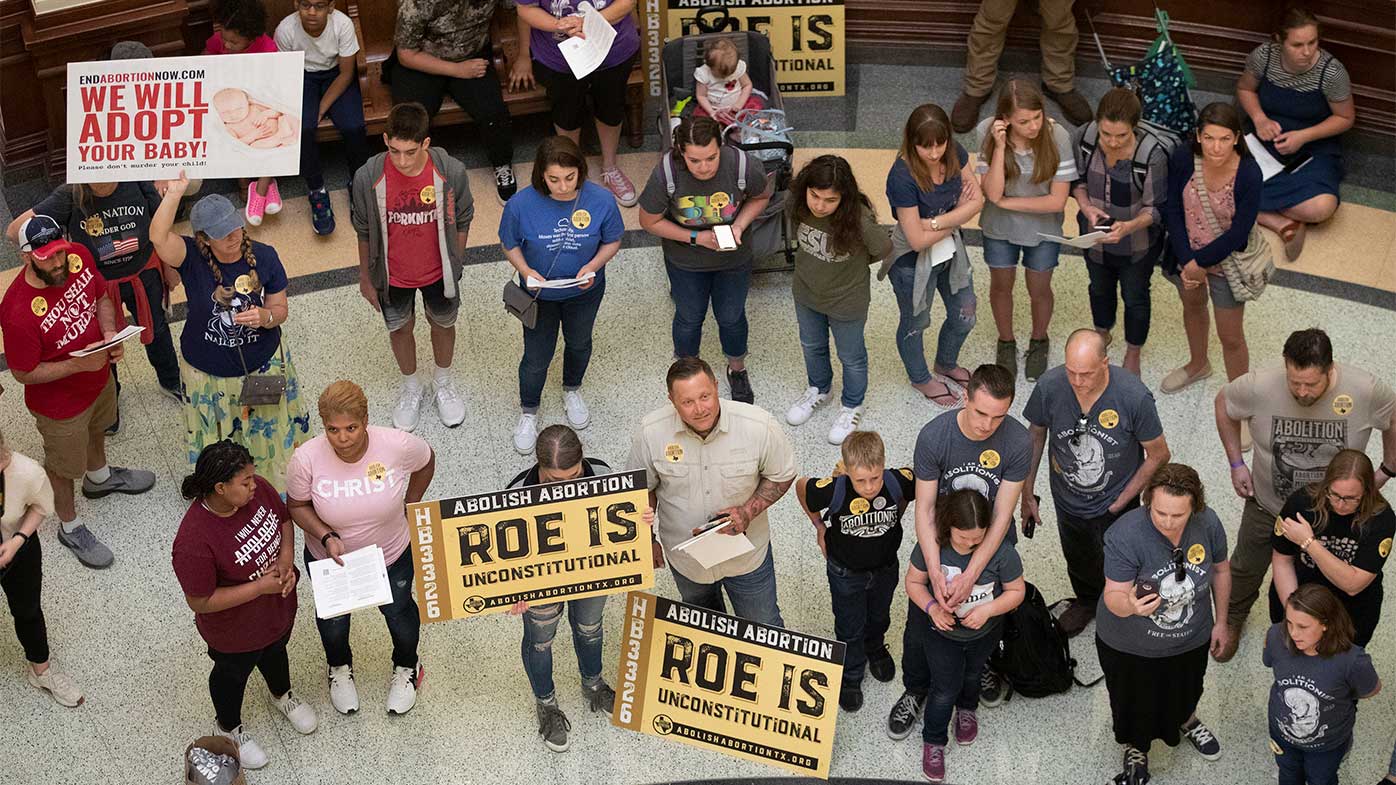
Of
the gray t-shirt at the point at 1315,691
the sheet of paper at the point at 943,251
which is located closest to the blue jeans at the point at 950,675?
the gray t-shirt at the point at 1315,691

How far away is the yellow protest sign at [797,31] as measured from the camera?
25.4ft

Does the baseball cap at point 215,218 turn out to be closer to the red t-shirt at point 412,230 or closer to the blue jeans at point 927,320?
the red t-shirt at point 412,230

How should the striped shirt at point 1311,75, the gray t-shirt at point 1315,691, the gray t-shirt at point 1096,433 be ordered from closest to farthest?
the gray t-shirt at point 1315,691 < the gray t-shirt at point 1096,433 < the striped shirt at point 1311,75

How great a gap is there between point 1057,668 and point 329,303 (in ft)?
12.4

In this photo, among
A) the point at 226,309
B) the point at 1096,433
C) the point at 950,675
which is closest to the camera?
the point at 950,675

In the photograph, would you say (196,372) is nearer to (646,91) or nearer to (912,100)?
(646,91)

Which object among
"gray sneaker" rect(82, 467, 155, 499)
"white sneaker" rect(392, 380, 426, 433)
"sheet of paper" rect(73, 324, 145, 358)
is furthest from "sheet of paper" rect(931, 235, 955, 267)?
"gray sneaker" rect(82, 467, 155, 499)

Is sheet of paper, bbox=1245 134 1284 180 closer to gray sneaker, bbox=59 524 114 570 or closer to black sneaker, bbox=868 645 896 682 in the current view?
black sneaker, bbox=868 645 896 682

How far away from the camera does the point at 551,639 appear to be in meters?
5.24

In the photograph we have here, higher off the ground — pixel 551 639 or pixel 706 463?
pixel 706 463

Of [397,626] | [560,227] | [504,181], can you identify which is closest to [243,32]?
[504,181]

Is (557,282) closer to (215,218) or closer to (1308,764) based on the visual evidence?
(215,218)

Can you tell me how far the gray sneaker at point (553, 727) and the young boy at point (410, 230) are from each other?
5.59 feet

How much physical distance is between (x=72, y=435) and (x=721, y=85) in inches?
123
